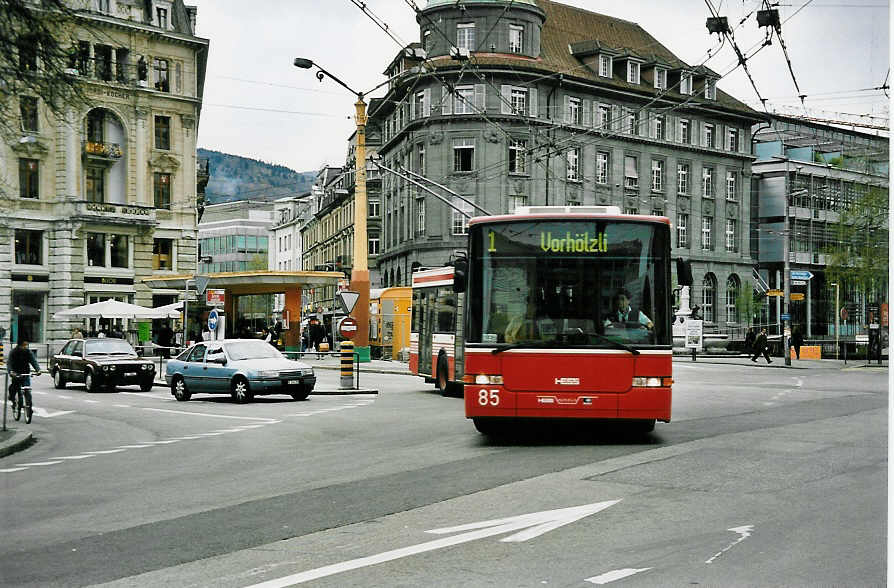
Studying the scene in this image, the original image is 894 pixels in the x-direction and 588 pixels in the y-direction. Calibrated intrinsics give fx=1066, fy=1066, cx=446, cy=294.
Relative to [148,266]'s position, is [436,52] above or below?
above

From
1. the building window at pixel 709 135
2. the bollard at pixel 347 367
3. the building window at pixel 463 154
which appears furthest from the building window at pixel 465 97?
the bollard at pixel 347 367

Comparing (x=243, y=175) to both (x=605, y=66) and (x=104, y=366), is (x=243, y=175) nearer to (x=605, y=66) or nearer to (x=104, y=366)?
(x=605, y=66)

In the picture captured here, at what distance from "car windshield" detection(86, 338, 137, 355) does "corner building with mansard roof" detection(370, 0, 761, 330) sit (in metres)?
10.4

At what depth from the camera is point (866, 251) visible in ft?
24.5

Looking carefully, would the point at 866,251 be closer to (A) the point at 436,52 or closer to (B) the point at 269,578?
(B) the point at 269,578

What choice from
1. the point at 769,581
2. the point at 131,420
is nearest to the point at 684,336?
the point at 131,420

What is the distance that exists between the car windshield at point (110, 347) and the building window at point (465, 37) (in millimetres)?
13200

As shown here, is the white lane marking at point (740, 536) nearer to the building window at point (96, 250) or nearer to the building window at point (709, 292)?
the building window at point (96, 250)

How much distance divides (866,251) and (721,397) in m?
15.6

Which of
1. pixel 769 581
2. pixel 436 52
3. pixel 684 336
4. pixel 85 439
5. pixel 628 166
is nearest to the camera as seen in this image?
pixel 769 581

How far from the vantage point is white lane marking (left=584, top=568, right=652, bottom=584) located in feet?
20.0

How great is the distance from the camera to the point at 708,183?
101 ft

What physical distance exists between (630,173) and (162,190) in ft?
49.2

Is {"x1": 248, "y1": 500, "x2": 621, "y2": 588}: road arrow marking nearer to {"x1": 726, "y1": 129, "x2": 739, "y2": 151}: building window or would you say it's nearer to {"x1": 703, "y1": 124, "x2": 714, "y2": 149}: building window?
{"x1": 726, "y1": 129, "x2": 739, "y2": 151}: building window
